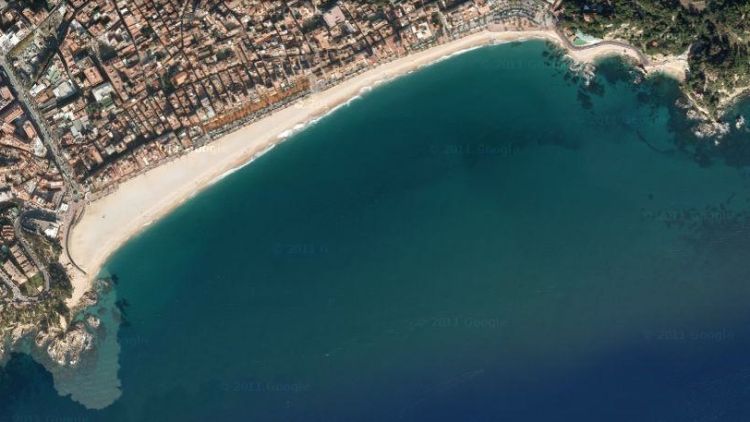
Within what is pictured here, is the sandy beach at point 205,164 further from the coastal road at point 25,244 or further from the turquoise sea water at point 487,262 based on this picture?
the coastal road at point 25,244

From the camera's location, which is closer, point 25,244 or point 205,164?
point 25,244

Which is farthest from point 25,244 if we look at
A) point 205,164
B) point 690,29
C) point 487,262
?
point 690,29

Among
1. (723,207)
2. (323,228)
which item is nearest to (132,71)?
(323,228)

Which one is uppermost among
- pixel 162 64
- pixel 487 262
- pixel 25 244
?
pixel 162 64

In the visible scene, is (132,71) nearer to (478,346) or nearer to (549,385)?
(478,346)

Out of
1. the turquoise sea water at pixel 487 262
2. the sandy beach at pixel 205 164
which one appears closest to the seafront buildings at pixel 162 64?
the sandy beach at pixel 205 164

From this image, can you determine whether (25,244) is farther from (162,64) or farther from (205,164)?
(162,64)

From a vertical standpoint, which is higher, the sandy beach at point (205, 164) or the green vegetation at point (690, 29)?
the sandy beach at point (205, 164)
